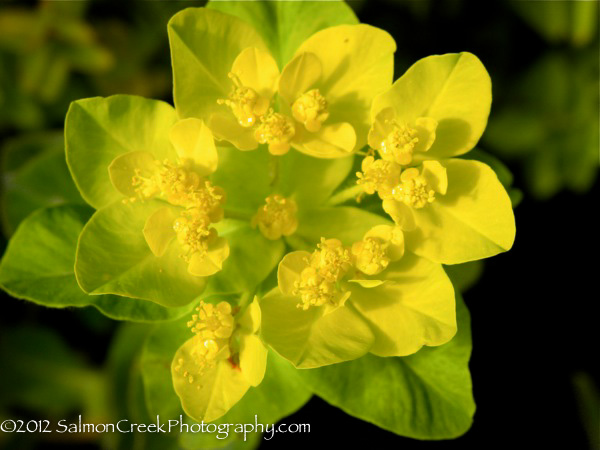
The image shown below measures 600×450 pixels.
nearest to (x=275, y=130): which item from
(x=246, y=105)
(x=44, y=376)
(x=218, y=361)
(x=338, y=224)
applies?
(x=246, y=105)

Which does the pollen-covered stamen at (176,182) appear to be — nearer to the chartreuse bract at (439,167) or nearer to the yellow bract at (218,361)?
the yellow bract at (218,361)

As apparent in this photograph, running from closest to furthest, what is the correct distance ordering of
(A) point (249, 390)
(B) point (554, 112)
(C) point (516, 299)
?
(A) point (249, 390), (B) point (554, 112), (C) point (516, 299)

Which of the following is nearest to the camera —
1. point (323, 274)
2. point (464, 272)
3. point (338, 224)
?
point (323, 274)

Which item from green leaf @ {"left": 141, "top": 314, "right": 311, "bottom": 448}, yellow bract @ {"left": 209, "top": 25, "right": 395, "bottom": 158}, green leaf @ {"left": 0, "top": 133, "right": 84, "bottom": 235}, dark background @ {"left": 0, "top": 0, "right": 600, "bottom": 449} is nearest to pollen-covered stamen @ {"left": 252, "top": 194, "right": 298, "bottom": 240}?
yellow bract @ {"left": 209, "top": 25, "right": 395, "bottom": 158}

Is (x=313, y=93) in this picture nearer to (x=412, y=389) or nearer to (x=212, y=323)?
(x=212, y=323)

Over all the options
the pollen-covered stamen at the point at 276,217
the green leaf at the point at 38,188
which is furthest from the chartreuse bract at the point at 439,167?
the green leaf at the point at 38,188

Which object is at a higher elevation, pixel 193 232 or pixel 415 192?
pixel 415 192

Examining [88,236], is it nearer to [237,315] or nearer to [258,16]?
[237,315]
